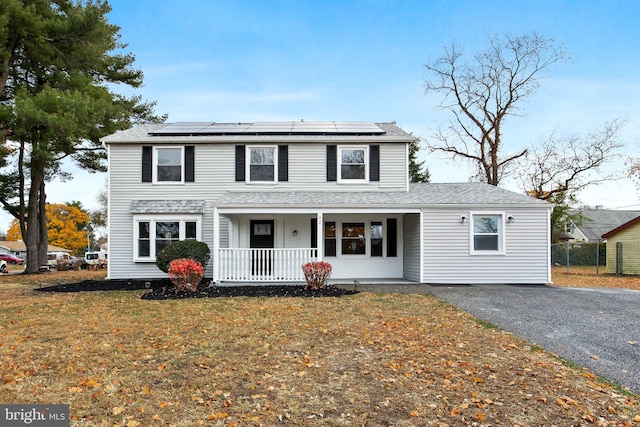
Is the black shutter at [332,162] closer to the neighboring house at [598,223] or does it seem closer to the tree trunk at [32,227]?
the tree trunk at [32,227]

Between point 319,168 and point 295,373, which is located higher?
point 319,168

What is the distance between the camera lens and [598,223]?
156 ft

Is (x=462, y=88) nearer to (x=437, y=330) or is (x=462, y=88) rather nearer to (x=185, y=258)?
(x=185, y=258)

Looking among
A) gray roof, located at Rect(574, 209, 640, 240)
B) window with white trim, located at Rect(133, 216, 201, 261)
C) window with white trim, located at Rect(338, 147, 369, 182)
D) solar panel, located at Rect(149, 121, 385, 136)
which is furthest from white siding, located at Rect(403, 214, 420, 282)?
gray roof, located at Rect(574, 209, 640, 240)

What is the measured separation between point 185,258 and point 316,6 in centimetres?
974

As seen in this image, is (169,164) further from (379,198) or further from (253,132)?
(379,198)

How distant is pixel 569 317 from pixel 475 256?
502 cm

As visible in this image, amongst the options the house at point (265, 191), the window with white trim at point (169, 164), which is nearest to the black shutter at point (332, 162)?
the house at point (265, 191)

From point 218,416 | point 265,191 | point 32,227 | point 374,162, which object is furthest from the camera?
point 32,227

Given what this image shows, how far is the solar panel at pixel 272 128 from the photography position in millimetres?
14625

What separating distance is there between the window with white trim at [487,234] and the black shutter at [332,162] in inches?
184

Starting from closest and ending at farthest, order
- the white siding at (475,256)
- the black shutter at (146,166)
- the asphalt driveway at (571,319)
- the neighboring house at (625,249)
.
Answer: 1. the asphalt driveway at (571,319)
2. the white siding at (475,256)
3. the black shutter at (146,166)
4. the neighboring house at (625,249)

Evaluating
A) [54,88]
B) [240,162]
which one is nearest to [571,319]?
[240,162]

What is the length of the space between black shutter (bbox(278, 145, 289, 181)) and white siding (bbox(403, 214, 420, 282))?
4408mm
